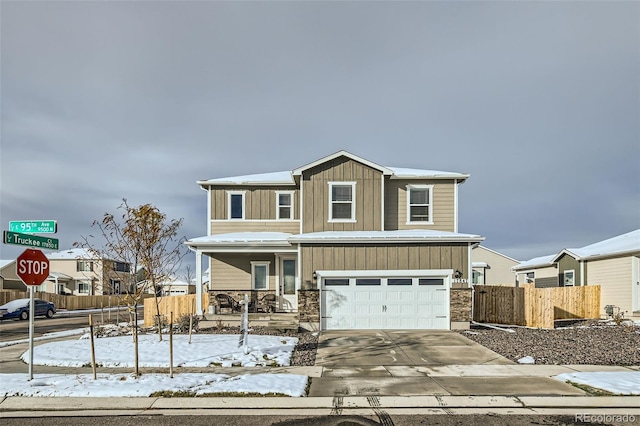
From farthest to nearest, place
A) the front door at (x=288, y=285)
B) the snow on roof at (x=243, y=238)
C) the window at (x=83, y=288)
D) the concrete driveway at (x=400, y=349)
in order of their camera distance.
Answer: the window at (x=83, y=288) < the front door at (x=288, y=285) < the snow on roof at (x=243, y=238) < the concrete driveway at (x=400, y=349)

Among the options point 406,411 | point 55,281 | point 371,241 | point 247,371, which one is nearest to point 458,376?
point 406,411

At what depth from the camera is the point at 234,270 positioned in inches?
913

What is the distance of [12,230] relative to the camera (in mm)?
10281

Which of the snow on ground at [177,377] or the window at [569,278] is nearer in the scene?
the snow on ground at [177,377]

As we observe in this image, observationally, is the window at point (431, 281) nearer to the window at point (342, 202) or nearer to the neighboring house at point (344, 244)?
the neighboring house at point (344, 244)

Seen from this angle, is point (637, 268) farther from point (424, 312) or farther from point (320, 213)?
point (320, 213)

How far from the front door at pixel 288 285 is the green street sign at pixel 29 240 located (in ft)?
42.0

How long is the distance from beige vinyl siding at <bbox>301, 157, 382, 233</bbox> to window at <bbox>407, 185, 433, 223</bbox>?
5.72 feet

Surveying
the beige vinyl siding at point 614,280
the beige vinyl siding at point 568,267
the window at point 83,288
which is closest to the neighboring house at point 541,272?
the beige vinyl siding at point 568,267

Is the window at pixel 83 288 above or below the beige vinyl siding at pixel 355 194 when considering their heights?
below

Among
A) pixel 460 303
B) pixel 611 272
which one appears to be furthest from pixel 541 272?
pixel 460 303

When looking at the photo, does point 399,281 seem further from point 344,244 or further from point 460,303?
point 344,244

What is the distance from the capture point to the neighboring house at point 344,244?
18641 mm

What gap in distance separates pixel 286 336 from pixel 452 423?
384 inches
